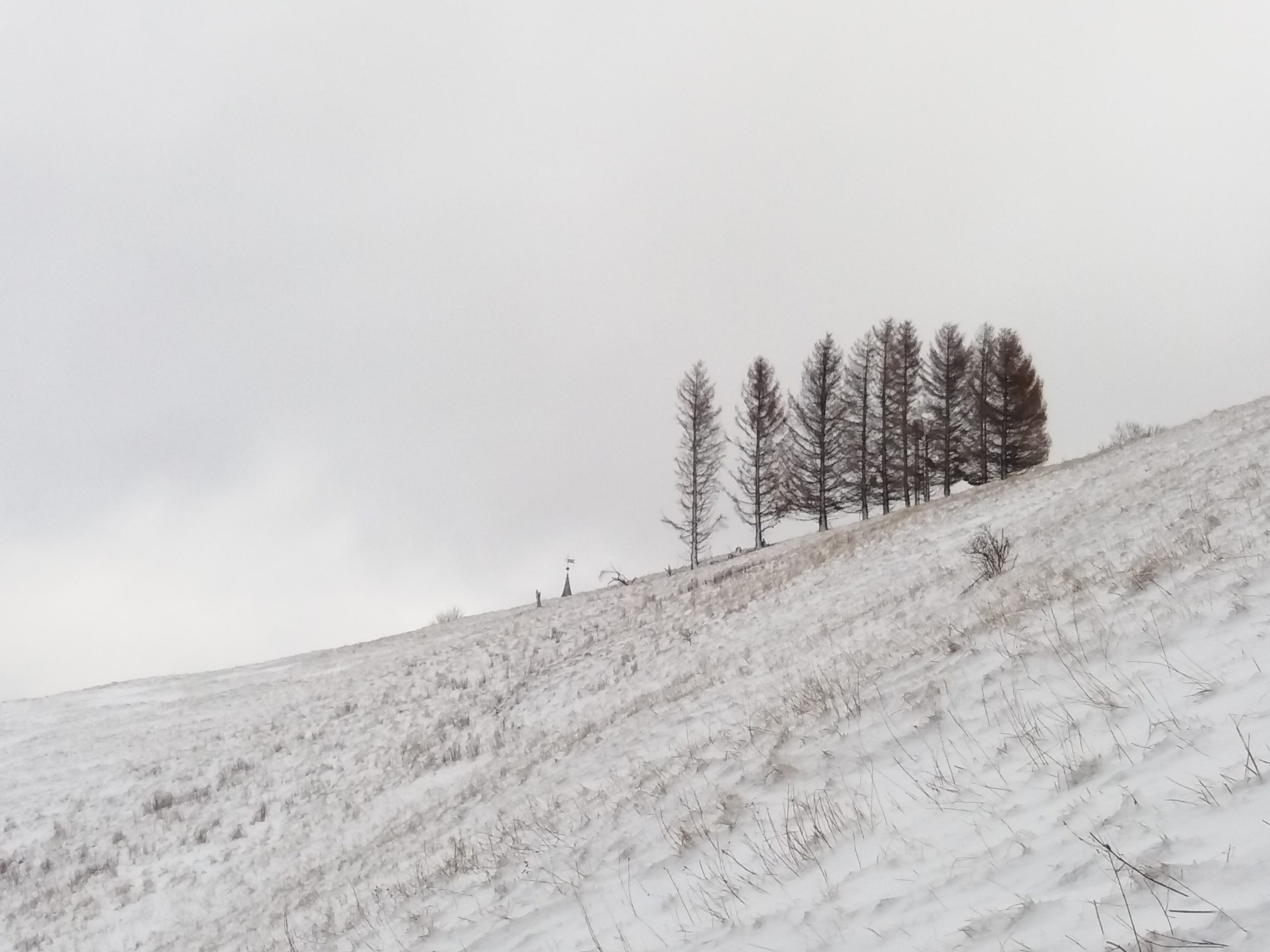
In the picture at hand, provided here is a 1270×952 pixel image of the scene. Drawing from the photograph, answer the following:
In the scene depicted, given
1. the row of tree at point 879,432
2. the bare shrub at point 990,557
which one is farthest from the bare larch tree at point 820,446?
the bare shrub at point 990,557

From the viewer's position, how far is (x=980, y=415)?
106 ft

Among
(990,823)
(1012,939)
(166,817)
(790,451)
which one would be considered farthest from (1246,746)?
(790,451)

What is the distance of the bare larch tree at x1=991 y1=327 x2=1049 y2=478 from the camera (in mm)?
32000

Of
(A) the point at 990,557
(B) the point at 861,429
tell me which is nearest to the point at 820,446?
(B) the point at 861,429

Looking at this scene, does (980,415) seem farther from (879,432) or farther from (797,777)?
(797,777)

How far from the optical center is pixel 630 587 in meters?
27.3

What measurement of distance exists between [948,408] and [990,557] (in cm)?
2432

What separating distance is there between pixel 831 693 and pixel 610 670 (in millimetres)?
8327

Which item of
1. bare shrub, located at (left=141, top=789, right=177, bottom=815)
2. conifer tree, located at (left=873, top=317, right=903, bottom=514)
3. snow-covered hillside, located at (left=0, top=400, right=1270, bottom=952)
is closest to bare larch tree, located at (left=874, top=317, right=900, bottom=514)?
conifer tree, located at (left=873, top=317, right=903, bottom=514)

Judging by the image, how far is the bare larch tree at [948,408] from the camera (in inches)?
1291

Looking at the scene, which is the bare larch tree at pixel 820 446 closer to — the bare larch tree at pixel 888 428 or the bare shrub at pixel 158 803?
the bare larch tree at pixel 888 428

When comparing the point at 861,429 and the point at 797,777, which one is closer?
the point at 797,777

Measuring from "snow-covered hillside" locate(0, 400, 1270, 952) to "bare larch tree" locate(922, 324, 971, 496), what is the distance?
13964 millimetres

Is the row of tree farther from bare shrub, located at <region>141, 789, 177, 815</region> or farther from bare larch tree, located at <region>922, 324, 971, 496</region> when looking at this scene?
bare shrub, located at <region>141, 789, 177, 815</region>
